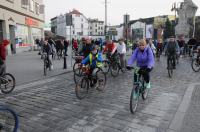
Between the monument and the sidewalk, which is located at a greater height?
the monument

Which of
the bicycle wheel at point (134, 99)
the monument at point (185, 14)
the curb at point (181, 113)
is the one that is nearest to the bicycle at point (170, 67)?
the curb at point (181, 113)

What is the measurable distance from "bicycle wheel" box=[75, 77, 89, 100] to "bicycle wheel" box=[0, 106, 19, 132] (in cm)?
293

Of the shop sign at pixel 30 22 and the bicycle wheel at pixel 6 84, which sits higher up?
the shop sign at pixel 30 22

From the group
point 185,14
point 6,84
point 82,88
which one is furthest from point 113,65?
point 185,14

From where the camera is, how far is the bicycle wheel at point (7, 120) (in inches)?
165

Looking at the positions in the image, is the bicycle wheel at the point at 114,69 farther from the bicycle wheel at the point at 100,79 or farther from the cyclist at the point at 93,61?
the cyclist at the point at 93,61

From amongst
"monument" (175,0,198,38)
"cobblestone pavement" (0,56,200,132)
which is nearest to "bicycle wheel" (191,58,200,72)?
"cobblestone pavement" (0,56,200,132)

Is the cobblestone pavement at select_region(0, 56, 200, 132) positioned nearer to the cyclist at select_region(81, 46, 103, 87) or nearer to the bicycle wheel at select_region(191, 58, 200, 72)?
the cyclist at select_region(81, 46, 103, 87)

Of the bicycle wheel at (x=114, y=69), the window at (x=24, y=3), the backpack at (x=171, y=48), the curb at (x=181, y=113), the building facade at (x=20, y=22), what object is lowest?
the curb at (x=181, y=113)

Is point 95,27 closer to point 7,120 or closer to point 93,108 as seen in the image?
point 93,108

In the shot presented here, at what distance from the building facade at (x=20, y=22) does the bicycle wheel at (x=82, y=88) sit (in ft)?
65.9

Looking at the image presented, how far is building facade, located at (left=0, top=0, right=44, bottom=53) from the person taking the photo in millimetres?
25531

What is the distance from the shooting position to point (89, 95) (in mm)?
7703

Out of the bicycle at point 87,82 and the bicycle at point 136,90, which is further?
the bicycle at point 87,82
